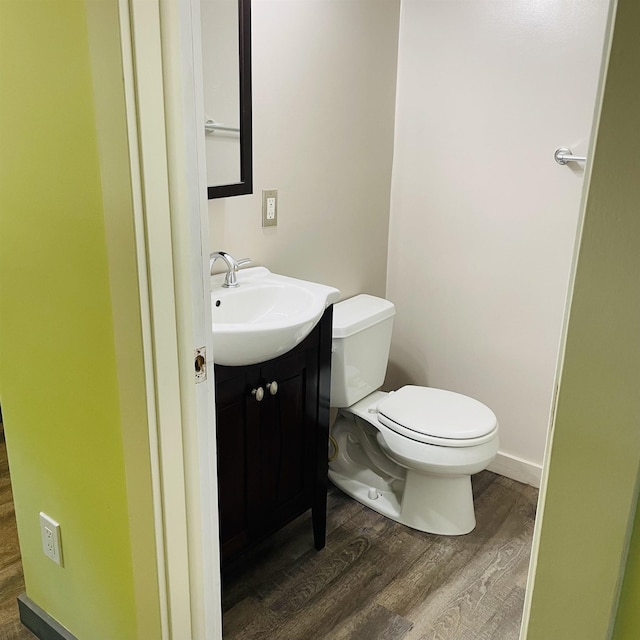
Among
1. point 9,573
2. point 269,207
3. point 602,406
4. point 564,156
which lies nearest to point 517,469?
point 564,156

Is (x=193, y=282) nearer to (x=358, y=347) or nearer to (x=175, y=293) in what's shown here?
(x=175, y=293)

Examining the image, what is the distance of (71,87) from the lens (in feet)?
3.98

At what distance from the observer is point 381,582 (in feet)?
6.98

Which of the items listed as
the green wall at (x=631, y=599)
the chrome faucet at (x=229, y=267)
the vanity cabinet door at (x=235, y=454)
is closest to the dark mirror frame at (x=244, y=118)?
the chrome faucet at (x=229, y=267)

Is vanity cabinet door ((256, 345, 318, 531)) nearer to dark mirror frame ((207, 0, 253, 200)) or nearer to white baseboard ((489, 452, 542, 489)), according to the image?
dark mirror frame ((207, 0, 253, 200))

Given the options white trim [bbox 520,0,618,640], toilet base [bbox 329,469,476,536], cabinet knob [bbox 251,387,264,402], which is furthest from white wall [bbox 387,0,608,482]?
white trim [bbox 520,0,618,640]

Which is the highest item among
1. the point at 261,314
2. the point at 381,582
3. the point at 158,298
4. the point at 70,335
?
the point at 158,298

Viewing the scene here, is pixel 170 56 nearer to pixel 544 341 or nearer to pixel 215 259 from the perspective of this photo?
pixel 215 259

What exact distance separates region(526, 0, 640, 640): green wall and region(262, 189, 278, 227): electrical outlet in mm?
1542

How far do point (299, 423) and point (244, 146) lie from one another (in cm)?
84

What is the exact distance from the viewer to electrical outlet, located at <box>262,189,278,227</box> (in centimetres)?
223

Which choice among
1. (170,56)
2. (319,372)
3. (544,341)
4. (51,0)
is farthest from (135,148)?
(544,341)

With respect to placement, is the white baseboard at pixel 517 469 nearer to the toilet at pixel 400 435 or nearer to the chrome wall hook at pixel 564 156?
the toilet at pixel 400 435

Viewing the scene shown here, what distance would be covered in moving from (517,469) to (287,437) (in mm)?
1097
